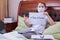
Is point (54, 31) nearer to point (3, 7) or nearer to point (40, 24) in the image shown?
point (40, 24)

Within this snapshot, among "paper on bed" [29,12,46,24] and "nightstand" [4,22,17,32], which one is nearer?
"paper on bed" [29,12,46,24]

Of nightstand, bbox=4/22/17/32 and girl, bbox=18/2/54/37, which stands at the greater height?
girl, bbox=18/2/54/37

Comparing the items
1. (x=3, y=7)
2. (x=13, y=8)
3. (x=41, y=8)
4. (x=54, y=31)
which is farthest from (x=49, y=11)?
(x=3, y=7)

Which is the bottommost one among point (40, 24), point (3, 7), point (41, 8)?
point (40, 24)

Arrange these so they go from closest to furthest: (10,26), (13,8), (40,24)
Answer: (40,24) < (10,26) < (13,8)

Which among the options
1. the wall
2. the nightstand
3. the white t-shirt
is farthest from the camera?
the wall

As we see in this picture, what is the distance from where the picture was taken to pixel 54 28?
221cm

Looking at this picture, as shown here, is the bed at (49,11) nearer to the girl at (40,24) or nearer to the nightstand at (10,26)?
the girl at (40,24)

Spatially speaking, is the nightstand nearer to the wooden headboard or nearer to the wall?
the wooden headboard

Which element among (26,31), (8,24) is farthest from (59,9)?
(8,24)

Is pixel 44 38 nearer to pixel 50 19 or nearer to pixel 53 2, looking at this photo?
pixel 50 19

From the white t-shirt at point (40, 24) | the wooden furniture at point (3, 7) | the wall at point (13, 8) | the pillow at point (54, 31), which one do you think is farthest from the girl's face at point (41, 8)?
the wooden furniture at point (3, 7)

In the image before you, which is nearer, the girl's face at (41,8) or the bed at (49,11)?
the bed at (49,11)

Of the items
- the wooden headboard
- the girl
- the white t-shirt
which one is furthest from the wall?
the white t-shirt
